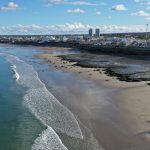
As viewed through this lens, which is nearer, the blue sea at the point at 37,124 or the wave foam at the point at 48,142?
the wave foam at the point at 48,142

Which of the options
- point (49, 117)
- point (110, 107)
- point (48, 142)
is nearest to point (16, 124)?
point (49, 117)

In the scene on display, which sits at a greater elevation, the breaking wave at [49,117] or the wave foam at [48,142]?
the wave foam at [48,142]

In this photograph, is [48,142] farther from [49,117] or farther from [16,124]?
[49,117]

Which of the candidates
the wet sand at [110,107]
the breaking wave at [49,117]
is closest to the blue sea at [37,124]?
the breaking wave at [49,117]

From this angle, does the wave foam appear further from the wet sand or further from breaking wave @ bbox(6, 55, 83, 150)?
the wet sand

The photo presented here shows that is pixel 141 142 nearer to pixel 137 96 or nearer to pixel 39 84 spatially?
pixel 137 96

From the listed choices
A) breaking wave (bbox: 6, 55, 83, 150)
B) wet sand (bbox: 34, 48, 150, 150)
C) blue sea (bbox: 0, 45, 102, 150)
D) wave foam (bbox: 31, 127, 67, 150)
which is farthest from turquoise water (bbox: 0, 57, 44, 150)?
wet sand (bbox: 34, 48, 150, 150)

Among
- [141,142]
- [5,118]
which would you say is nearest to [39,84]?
[5,118]

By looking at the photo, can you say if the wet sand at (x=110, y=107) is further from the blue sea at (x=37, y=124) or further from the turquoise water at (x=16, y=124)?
the turquoise water at (x=16, y=124)
